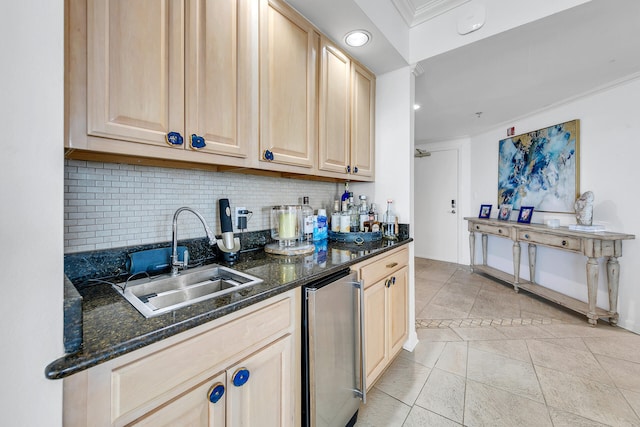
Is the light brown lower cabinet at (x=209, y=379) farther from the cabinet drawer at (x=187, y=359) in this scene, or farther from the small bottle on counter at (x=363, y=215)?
the small bottle on counter at (x=363, y=215)

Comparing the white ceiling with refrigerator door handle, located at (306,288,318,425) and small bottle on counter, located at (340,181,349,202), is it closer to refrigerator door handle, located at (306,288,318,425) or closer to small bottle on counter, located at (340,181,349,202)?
small bottle on counter, located at (340,181,349,202)

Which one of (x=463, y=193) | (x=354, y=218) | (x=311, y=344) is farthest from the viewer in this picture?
(x=463, y=193)

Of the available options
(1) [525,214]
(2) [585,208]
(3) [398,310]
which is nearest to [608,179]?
(2) [585,208]

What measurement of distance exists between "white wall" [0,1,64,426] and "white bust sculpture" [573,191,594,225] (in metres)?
3.63

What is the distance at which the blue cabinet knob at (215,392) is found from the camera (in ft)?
2.41

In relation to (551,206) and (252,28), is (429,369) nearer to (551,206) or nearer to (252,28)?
(252,28)

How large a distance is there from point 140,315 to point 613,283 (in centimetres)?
346

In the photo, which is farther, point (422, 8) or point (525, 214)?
point (525, 214)

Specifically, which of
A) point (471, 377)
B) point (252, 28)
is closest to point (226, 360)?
point (252, 28)

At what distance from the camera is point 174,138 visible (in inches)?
37.5

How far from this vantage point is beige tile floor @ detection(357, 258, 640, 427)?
1403 millimetres

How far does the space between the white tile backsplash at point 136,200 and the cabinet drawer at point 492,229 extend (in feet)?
10.3

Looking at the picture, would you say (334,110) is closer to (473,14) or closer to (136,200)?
(473,14)

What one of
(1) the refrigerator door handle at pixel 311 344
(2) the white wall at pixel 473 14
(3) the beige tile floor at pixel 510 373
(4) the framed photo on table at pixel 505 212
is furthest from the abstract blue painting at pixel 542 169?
(1) the refrigerator door handle at pixel 311 344
